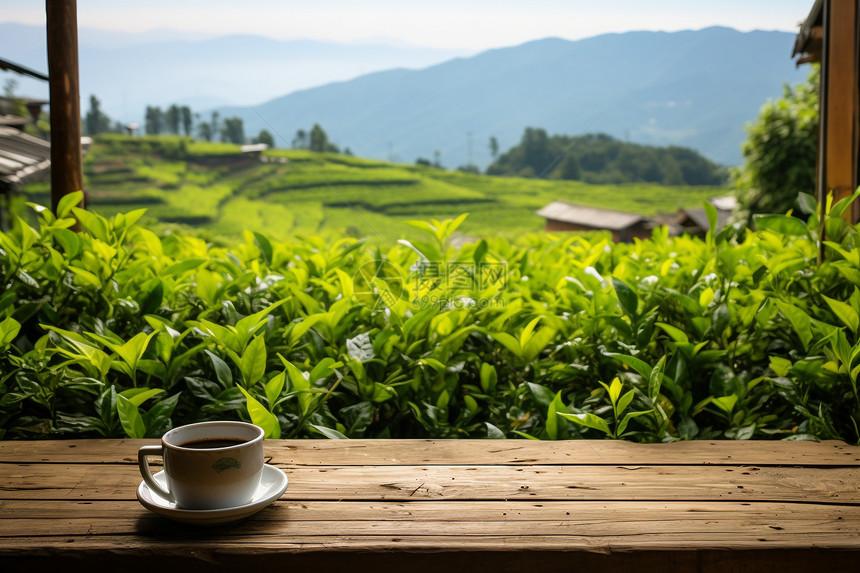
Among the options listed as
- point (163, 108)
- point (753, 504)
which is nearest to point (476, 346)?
point (753, 504)

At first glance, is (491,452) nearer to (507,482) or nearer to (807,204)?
(507,482)

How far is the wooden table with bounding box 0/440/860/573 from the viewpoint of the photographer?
2.13 ft

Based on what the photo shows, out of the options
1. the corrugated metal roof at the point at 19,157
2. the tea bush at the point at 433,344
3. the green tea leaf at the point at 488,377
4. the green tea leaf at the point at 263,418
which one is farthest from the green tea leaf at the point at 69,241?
the corrugated metal roof at the point at 19,157

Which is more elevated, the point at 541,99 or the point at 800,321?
the point at 541,99

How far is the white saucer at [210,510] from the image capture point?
26.6 inches

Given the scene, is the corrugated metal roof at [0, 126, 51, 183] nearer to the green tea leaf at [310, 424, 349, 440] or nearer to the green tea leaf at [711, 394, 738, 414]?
the green tea leaf at [310, 424, 349, 440]

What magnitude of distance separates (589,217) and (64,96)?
1753 centimetres

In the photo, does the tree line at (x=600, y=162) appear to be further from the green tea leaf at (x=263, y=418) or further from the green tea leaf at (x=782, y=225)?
the green tea leaf at (x=263, y=418)

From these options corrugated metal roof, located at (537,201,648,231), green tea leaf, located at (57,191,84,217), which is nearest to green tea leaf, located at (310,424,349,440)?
green tea leaf, located at (57,191,84,217)

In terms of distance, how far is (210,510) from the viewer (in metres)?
0.68

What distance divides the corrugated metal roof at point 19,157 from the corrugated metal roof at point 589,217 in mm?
11750

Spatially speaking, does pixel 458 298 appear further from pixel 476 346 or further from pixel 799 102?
pixel 799 102

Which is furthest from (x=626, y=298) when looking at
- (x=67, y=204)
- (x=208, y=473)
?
(x=67, y=204)

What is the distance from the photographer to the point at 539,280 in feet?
4.85
